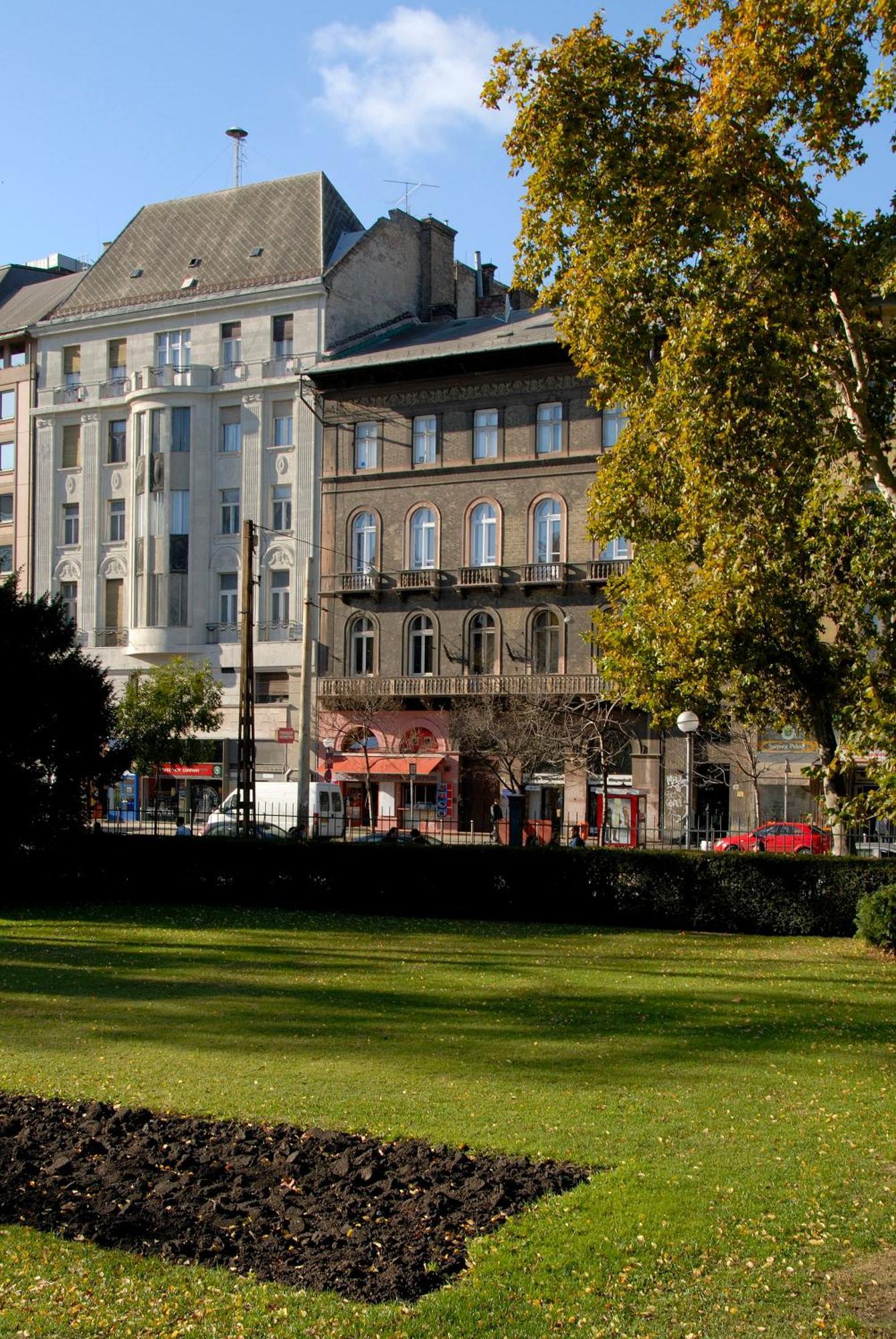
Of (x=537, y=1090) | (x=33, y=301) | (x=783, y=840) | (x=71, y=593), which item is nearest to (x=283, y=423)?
(x=71, y=593)

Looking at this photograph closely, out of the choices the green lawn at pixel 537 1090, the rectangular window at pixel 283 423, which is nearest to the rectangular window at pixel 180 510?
the rectangular window at pixel 283 423

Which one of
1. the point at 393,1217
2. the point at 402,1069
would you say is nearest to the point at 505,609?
the point at 402,1069

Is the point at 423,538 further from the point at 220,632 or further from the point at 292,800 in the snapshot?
the point at 292,800

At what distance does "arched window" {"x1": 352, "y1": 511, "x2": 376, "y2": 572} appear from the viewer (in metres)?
53.9

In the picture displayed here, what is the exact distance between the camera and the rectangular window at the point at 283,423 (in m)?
56.2

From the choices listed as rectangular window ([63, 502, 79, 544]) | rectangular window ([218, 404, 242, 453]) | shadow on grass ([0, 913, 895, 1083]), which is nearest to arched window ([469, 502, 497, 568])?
rectangular window ([218, 404, 242, 453])

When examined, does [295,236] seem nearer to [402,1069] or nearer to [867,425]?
[867,425]

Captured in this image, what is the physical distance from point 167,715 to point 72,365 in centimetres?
2012

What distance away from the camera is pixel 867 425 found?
52.4 ft

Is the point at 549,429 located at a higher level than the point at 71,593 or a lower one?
higher

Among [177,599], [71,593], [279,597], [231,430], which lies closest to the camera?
[279,597]

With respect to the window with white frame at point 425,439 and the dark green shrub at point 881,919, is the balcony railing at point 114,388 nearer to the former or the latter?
the window with white frame at point 425,439

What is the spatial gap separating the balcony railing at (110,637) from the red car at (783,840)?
32.1 m

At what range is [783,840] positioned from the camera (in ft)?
116
